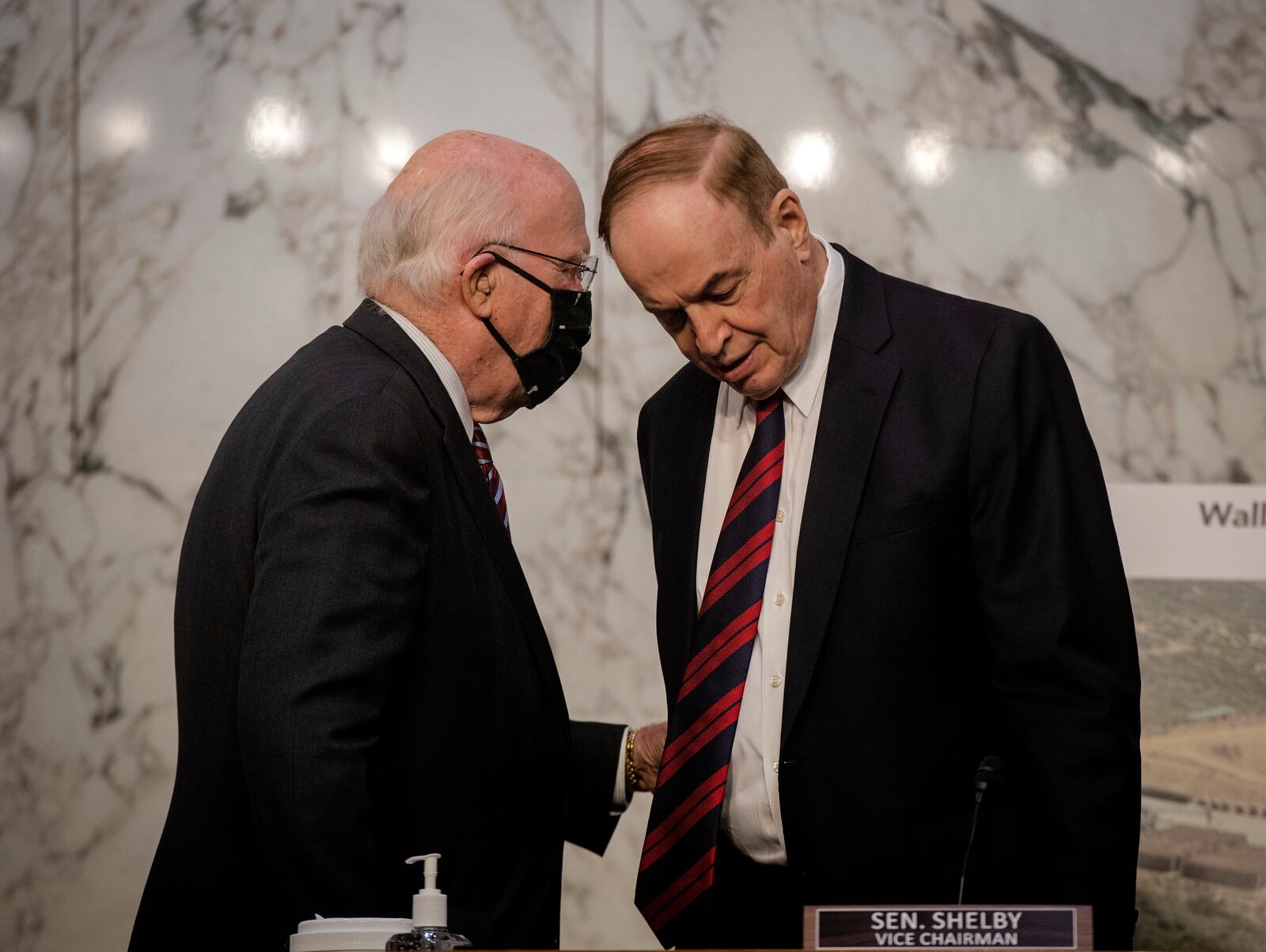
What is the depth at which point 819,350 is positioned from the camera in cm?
205

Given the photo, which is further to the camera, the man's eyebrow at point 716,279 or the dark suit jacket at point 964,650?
the man's eyebrow at point 716,279

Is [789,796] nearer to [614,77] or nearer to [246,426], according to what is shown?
[246,426]

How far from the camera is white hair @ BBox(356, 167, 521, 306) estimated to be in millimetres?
1976

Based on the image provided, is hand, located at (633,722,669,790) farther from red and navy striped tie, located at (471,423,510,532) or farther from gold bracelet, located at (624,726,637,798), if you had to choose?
red and navy striped tie, located at (471,423,510,532)

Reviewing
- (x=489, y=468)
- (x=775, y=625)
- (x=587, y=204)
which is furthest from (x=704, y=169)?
(x=587, y=204)

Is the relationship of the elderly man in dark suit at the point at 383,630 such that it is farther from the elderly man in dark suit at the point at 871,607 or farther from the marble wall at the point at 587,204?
the marble wall at the point at 587,204

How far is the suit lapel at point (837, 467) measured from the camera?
1875 mm

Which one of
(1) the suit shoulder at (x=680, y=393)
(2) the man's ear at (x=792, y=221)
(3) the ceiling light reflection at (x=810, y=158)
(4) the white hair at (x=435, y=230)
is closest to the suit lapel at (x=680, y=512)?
(1) the suit shoulder at (x=680, y=393)

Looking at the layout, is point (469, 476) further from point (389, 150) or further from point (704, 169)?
point (389, 150)

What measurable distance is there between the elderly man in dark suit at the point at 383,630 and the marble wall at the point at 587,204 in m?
1.34

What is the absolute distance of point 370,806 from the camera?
164cm

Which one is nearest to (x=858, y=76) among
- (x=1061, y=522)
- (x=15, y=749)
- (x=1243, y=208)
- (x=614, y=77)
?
(x=614, y=77)

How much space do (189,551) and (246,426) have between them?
0.19 meters

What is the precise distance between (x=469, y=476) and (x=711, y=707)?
1.62ft
